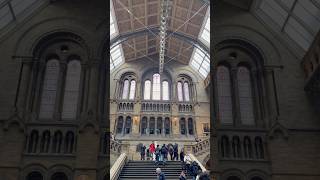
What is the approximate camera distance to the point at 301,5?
15.2 meters

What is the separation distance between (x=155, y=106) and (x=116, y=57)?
27.3 ft

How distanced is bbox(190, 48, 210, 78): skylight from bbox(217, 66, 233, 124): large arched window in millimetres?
3098

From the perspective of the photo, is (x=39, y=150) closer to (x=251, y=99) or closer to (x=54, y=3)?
(x=54, y=3)

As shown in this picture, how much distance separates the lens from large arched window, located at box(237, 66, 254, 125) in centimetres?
1664

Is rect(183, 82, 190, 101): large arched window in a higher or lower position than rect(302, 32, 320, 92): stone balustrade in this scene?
higher

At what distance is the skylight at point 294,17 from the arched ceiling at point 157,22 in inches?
170

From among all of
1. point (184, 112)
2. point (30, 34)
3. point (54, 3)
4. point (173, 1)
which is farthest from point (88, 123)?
point (184, 112)

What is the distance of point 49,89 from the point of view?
1673cm

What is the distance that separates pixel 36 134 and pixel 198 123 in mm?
16220

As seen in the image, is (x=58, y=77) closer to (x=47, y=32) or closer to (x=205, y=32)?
(x=47, y=32)

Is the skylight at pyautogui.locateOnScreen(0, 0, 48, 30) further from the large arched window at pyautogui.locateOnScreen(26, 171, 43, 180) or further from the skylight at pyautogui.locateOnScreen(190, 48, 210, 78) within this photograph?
the skylight at pyautogui.locateOnScreen(190, 48, 210, 78)

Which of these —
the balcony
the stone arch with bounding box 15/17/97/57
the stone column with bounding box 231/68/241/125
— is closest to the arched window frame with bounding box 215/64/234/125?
the stone column with bounding box 231/68/241/125

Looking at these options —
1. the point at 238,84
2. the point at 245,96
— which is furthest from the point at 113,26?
the point at 245,96

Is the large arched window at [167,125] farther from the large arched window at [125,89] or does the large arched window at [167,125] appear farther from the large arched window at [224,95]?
the large arched window at [224,95]
